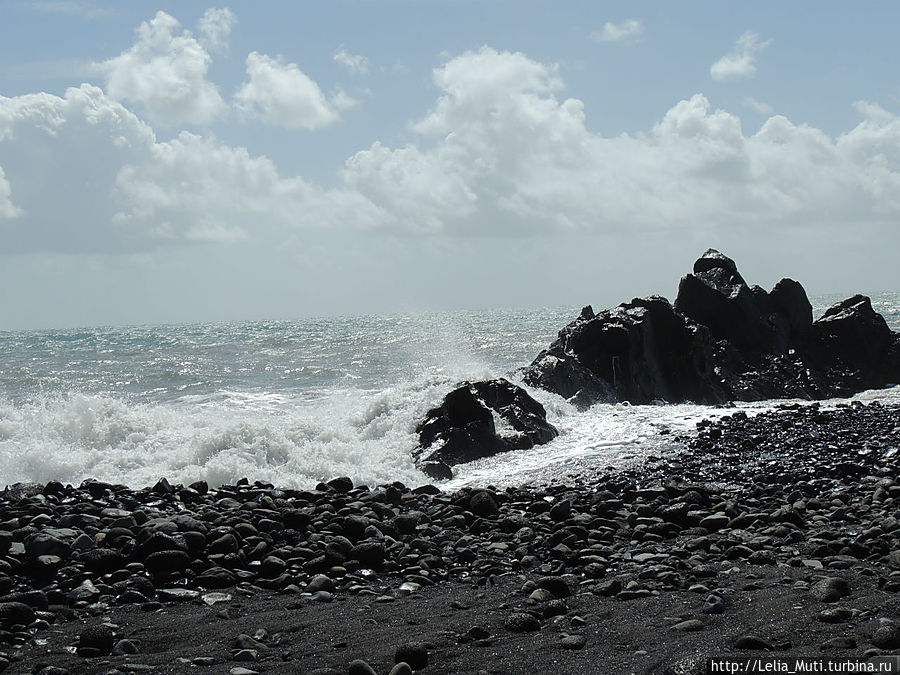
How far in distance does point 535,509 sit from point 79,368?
36365mm

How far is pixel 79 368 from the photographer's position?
40.8 metres

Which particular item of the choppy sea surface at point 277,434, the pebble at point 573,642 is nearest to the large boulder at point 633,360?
the choppy sea surface at point 277,434

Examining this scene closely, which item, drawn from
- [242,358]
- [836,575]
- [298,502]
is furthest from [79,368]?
[836,575]

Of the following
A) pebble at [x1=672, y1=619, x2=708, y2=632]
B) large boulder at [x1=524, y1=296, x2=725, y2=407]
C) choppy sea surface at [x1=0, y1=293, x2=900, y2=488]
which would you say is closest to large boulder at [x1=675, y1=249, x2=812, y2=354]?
large boulder at [x1=524, y1=296, x2=725, y2=407]

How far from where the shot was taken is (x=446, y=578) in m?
7.70

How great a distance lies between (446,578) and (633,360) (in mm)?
18953

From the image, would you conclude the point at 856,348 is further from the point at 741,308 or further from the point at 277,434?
the point at 277,434

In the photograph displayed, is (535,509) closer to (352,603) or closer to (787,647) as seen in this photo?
(352,603)

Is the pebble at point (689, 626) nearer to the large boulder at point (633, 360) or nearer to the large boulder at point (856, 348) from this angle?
the large boulder at point (633, 360)

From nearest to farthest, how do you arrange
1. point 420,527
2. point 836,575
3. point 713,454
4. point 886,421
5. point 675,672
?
point 675,672 → point 836,575 → point 420,527 → point 713,454 → point 886,421

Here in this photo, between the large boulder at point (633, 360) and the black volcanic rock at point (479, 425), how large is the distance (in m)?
4.17

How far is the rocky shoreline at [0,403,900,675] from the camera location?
5352 mm

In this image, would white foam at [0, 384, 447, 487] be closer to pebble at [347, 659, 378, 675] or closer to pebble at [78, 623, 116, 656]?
pebble at [78, 623, 116, 656]

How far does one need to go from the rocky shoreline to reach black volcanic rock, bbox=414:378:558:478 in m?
5.21
